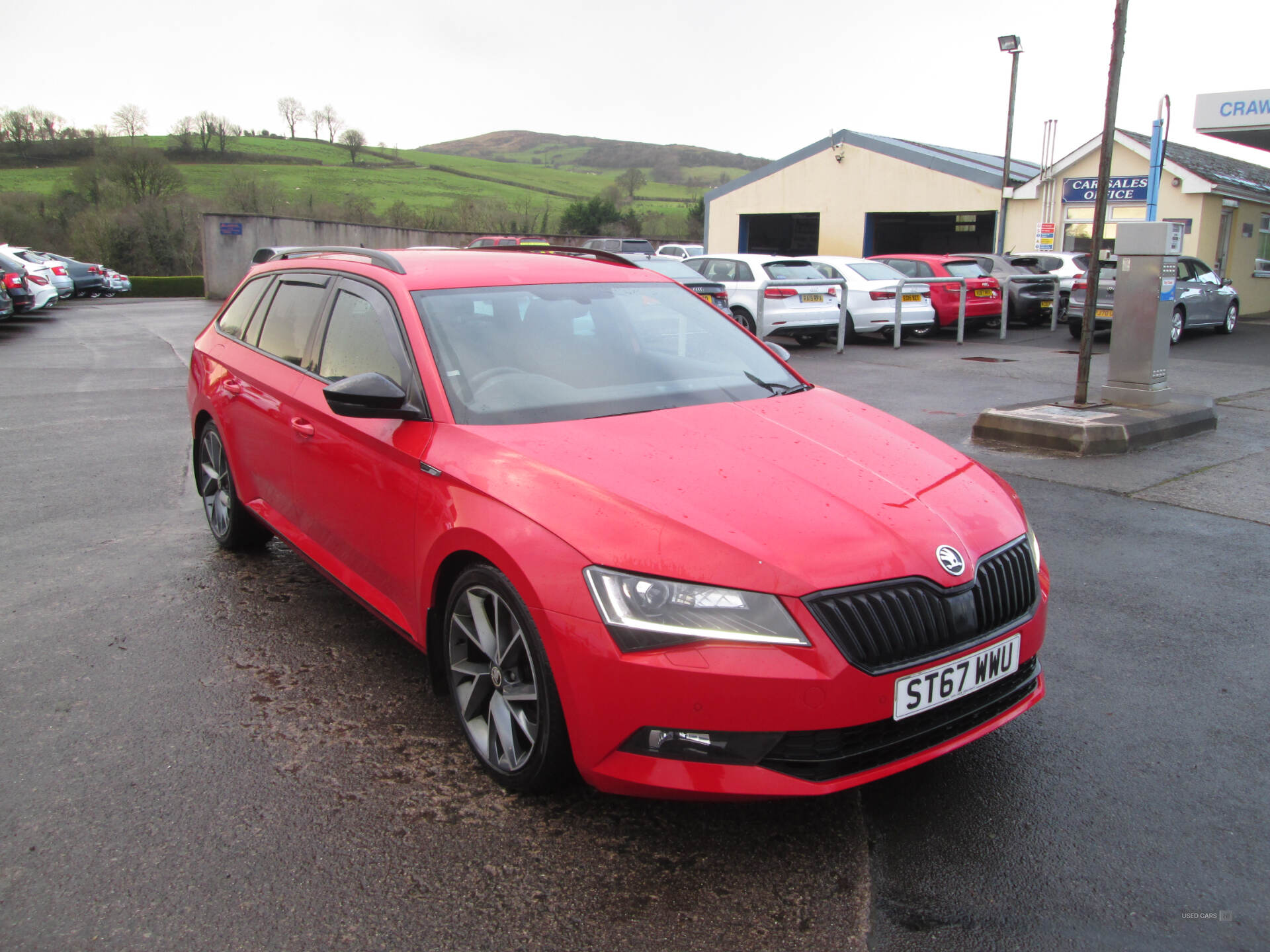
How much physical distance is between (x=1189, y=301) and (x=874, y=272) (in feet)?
20.4

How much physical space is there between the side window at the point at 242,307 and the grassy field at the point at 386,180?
56.2 meters

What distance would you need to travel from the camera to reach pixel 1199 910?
2.49 m

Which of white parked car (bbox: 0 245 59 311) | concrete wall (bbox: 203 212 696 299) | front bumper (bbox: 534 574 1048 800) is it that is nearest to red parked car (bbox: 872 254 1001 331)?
front bumper (bbox: 534 574 1048 800)

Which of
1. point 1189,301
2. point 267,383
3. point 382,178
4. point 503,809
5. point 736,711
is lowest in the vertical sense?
point 503,809

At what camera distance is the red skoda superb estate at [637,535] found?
2531 mm

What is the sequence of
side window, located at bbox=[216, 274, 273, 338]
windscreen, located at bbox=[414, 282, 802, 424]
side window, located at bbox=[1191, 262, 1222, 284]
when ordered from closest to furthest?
windscreen, located at bbox=[414, 282, 802, 424] < side window, located at bbox=[216, 274, 273, 338] < side window, located at bbox=[1191, 262, 1222, 284]

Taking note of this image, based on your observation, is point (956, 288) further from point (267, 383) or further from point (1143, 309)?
point (267, 383)

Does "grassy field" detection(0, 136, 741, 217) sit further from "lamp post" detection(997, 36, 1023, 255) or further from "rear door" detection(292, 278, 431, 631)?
"rear door" detection(292, 278, 431, 631)

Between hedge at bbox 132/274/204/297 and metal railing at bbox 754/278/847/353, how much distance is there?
1555 inches

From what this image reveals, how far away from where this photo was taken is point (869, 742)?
2.61 meters

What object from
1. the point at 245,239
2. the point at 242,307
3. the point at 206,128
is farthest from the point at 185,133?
the point at 242,307

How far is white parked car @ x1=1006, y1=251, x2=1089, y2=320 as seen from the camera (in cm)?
2125

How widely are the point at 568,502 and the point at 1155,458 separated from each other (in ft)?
22.2

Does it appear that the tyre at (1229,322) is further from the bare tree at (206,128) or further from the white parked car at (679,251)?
the bare tree at (206,128)
